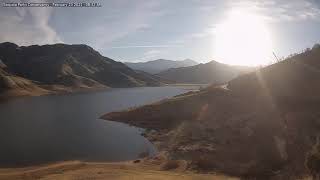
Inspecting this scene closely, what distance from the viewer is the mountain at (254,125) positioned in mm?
37531

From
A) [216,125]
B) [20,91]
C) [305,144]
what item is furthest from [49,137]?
[20,91]

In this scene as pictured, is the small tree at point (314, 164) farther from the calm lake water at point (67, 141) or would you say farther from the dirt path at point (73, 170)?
the calm lake water at point (67, 141)

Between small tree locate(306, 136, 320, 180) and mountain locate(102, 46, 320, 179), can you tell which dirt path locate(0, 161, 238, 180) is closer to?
mountain locate(102, 46, 320, 179)

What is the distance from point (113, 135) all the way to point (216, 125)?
1941 centimetres

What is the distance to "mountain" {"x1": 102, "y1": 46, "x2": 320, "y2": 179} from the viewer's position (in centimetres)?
3753

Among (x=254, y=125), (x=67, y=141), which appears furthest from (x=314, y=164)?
(x=67, y=141)

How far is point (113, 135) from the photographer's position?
6519cm

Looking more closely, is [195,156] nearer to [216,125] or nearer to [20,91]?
[216,125]

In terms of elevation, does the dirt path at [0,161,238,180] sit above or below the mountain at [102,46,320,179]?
below

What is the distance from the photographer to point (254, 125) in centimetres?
4888

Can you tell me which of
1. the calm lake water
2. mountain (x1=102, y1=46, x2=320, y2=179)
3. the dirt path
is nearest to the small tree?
mountain (x1=102, y1=46, x2=320, y2=179)

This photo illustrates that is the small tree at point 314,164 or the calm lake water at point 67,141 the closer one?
the small tree at point 314,164

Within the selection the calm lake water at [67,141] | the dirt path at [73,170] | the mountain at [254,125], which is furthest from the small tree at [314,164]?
the calm lake water at [67,141]

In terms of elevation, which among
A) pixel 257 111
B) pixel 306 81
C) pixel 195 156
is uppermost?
pixel 306 81
